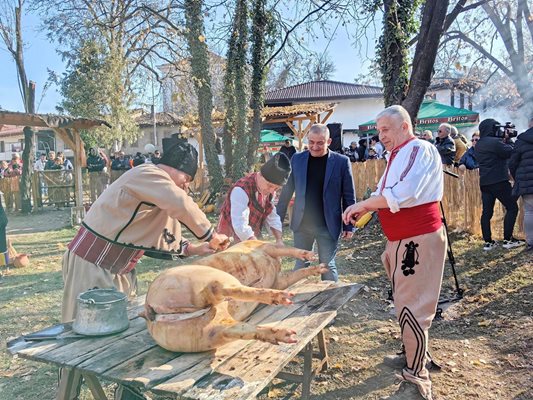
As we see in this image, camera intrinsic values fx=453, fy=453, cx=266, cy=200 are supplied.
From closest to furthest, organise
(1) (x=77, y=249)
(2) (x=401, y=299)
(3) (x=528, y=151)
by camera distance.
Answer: (1) (x=77, y=249), (2) (x=401, y=299), (3) (x=528, y=151)

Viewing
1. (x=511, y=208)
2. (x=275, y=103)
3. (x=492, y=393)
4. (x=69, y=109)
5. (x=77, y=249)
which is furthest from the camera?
(x=275, y=103)

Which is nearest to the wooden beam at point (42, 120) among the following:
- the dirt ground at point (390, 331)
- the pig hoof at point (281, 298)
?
the dirt ground at point (390, 331)

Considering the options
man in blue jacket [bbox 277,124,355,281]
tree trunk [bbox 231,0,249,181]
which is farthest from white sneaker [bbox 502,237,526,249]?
tree trunk [bbox 231,0,249,181]

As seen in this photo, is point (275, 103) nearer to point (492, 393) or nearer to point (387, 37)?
point (387, 37)

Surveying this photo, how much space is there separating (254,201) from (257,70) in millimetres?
10144

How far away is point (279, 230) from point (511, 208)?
16.4ft

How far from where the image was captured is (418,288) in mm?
3129

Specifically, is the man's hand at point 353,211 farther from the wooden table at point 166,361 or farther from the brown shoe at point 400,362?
the brown shoe at point 400,362

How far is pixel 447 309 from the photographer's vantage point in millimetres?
5336

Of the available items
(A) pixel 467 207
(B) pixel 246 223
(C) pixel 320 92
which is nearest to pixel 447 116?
(A) pixel 467 207

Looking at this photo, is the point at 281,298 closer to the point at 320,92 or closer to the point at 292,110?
the point at 292,110

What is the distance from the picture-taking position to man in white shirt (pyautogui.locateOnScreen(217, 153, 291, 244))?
3744 millimetres

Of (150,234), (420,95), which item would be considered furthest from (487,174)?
(150,234)

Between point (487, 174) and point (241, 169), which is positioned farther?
point (241, 169)
